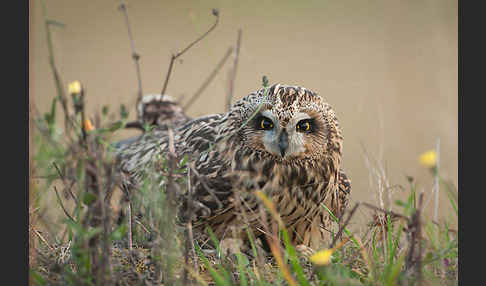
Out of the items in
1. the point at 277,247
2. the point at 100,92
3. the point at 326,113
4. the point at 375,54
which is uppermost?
the point at 375,54

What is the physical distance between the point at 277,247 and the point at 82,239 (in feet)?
2.28

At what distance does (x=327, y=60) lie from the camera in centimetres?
645

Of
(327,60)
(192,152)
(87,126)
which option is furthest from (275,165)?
(327,60)

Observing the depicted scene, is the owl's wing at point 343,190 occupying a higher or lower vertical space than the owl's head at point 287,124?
lower

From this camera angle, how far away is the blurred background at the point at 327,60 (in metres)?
3.60

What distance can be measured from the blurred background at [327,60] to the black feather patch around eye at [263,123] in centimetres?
57

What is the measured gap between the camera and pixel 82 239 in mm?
1782

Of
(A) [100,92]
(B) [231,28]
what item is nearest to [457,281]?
(B) [231,28]

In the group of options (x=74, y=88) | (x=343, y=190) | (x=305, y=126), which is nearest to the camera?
(x=74, y=88)

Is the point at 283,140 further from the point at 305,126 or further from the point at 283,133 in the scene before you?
the point at 305,126

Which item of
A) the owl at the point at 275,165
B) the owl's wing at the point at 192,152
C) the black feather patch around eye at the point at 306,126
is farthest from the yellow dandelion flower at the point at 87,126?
the black feather patch around eye at the point at 306,126

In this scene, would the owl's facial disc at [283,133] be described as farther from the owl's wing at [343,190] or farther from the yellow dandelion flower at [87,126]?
the yellow dandelion flower at [87,126]

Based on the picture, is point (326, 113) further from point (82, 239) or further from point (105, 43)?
point (105, 43)

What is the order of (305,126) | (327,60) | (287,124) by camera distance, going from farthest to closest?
(327,60) < (305,126) < (287,124)
